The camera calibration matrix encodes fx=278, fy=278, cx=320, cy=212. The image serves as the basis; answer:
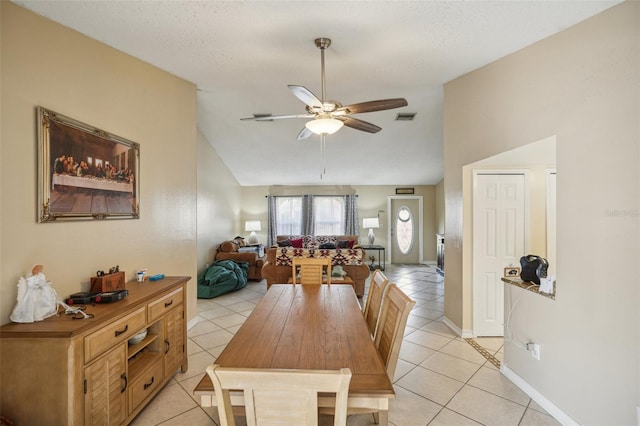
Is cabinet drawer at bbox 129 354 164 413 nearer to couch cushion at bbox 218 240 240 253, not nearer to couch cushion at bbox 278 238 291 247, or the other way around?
couch cushion at bbox 218 240 240 253

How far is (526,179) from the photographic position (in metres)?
3.21

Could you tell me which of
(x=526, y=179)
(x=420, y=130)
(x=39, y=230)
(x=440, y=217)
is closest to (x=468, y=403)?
(x=526, y=179)

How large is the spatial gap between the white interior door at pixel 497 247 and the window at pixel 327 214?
17.4 ft

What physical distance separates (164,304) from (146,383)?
0.54m

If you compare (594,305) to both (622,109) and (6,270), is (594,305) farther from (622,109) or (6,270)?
(6,270)

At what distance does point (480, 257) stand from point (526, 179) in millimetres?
1049

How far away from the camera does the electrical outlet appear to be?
2.14 meters

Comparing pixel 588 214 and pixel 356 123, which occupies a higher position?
pixel 356 123

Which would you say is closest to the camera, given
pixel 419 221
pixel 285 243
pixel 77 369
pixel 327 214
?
pixel 77 369

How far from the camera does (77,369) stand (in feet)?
4.63

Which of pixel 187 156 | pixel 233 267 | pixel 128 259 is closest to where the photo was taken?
pixel 128 259

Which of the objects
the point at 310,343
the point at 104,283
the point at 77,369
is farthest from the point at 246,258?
the point at 310,343

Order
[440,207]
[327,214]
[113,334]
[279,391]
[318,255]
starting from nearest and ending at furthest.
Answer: [279,391] < [113,334] < [318,255] < [440,207] < [327,214]

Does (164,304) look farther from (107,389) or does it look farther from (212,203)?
(212,203)
